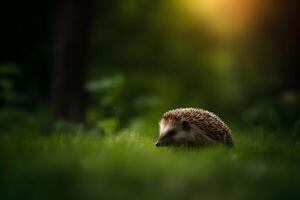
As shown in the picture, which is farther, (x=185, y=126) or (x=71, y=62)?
(x=71, y=62)

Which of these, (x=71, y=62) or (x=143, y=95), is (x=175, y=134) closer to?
(x=71, y=62)

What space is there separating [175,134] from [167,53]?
1019 centimetres

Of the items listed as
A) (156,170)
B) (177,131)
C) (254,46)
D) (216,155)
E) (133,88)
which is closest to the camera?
(156,170)

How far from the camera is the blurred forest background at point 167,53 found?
637 inches

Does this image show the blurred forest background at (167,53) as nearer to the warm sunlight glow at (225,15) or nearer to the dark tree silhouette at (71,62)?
the warm sunlight glow at (225,15)

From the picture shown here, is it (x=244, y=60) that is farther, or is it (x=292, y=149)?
(x=244, y=60)

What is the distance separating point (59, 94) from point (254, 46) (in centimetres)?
688

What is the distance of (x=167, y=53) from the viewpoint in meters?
17.6

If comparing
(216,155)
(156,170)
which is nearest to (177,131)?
(216,155)

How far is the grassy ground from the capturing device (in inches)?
213

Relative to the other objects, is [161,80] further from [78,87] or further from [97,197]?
[97,197]

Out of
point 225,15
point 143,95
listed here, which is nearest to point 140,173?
point 143,95

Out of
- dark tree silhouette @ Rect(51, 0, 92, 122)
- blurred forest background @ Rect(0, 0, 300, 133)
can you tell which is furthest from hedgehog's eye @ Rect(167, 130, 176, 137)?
blurred forest background @ Rect(0, 0, 300, 133)

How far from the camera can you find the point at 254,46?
18.1 meters
